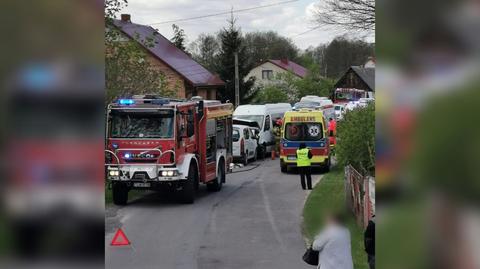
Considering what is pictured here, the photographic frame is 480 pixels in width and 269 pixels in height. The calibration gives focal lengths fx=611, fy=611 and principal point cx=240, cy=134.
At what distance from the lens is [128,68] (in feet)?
60.7

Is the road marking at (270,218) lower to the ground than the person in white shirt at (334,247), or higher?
lower

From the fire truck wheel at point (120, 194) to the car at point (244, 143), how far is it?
10766 mm

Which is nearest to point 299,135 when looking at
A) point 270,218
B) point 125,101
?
point 270,218

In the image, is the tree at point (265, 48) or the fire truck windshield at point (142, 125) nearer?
the fire truck windshield at point (142, 125)

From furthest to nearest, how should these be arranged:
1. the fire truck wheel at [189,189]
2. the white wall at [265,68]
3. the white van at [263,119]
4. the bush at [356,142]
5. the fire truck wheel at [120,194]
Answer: the white wall at [265,68], the white van at [263,119], the fire truck wheel at [189,189], the fire truck wheel at [120,194], the bush at [356,142]

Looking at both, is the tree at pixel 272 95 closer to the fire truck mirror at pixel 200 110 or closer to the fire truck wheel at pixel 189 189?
the fire truck mirror at pixel 200 110

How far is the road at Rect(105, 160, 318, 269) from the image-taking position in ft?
32.9

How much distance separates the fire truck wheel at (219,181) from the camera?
18750 mm

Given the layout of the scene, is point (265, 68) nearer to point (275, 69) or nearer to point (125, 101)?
point (275, 69)

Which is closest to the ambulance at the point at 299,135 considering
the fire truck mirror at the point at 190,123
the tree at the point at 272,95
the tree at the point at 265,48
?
the fire truck mirror at the point at 190,123

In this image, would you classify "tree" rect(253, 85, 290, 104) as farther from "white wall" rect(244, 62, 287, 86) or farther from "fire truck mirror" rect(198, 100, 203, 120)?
"fire truck mirror" rect(198, 100, 203, 120)
